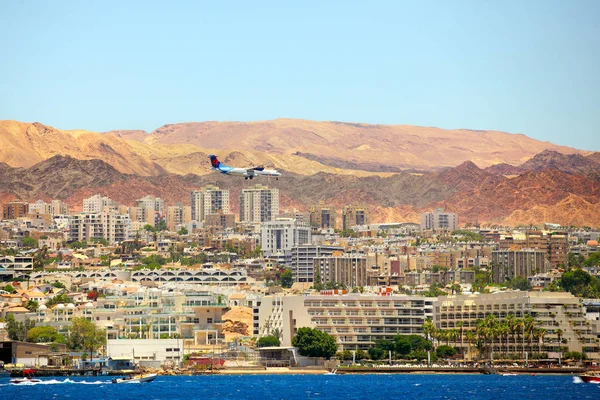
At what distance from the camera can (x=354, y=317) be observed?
418 feet

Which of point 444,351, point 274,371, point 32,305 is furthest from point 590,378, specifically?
point 32,305

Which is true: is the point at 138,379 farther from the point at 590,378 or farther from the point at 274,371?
the point at 590,378

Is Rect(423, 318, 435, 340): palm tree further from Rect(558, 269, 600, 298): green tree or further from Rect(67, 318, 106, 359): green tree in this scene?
Rect(558, 269, 600, 298): green tree

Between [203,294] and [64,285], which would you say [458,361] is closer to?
[203,294]

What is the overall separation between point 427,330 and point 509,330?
8.53 meters

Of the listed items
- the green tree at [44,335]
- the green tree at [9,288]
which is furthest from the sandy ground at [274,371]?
the green tree at [9,288]

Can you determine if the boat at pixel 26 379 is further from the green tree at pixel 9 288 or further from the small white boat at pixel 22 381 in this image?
the green tree at pixel 9 288

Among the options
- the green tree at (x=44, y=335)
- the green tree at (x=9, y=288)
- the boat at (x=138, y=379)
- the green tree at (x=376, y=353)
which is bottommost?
the boat at (x=138, y=379)

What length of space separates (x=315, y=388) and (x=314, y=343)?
15.2 metres

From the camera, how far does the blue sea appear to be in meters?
97.5

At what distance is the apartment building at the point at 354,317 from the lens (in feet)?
416

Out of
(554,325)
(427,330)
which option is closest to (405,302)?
(427,330)

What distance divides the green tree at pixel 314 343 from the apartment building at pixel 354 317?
3677mm

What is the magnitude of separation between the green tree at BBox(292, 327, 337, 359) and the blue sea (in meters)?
2.64
